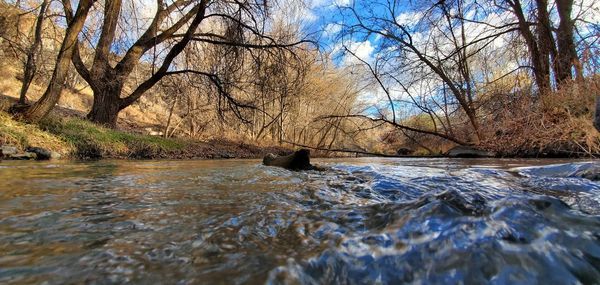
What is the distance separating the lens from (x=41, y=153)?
8.08 m

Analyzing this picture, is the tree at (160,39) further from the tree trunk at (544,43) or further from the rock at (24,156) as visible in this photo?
the tree trunk at (544,43)

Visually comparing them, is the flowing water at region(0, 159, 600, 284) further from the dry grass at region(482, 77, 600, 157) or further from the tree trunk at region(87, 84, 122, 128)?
the tree trunk at region(87, 84, 122, 128)

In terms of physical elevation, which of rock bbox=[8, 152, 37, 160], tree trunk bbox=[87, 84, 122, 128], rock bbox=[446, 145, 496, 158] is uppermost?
tree trunk bbox=[87, 84, 122, 128]

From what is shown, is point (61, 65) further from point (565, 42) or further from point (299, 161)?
point (565, 42)

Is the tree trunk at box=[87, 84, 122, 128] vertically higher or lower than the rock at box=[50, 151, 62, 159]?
higher

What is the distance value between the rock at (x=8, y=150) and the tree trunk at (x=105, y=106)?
14.5 feet

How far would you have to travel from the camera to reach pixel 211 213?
233 centimetres

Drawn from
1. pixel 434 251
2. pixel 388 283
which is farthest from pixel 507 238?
pixel 388 283

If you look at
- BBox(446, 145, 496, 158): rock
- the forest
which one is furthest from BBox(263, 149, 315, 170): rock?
BBox(446, 145, 496, 158): rock

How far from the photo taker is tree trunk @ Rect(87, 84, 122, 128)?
40.2 ft

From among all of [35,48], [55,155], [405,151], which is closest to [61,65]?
[35,48]

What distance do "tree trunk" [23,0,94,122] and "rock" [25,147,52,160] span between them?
1.67 metres

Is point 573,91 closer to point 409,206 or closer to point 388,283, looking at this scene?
point 409,206

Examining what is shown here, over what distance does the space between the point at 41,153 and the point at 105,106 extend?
15.5ft
